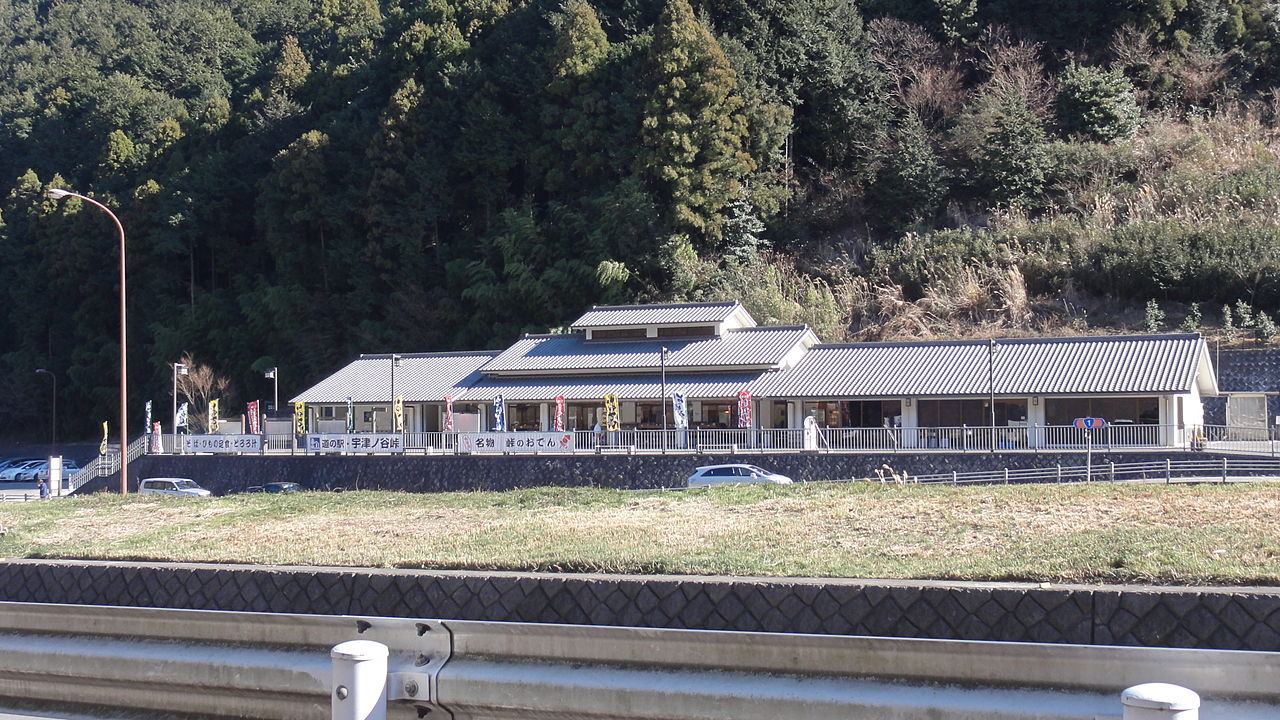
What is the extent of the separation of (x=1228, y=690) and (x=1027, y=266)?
4622 cm

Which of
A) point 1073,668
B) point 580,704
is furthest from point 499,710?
point 1073,668

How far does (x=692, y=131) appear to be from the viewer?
5481cm

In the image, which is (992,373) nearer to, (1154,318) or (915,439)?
(915,439)

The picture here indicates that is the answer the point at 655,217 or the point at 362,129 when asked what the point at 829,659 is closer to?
the point at 655,217

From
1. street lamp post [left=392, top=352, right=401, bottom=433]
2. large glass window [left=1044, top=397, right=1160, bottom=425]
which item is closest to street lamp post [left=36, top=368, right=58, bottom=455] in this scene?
street lamp post [left=392, top=352, right=401, bottom=433]

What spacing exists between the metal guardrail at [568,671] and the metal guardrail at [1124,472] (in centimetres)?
1951

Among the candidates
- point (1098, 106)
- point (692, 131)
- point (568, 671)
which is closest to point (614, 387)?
point (692, 131)

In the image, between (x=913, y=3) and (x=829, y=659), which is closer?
(x=829, y=659)

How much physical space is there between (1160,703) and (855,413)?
35.2m

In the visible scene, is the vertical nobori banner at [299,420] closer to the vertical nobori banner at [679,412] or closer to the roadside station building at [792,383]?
the roadside station building at [792,383]

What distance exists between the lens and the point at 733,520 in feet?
40.4

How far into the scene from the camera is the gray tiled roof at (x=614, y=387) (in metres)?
40.4

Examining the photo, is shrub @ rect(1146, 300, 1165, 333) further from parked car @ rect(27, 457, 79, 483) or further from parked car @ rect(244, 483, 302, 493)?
parked car @ rect(27, 457, 79, 483)

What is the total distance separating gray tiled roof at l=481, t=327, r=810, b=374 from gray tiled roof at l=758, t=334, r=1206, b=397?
1.35 meters
